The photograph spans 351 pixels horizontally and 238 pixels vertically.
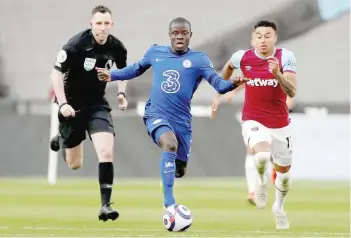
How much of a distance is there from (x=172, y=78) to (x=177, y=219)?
1689mm

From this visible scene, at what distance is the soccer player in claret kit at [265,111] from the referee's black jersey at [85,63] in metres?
1.37

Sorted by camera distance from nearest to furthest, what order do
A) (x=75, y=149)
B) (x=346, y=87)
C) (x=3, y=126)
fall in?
1. (x=75, y=149)
2. (x=3, y=126)
3. (x=346, y=87)

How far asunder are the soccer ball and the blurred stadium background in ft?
29.6

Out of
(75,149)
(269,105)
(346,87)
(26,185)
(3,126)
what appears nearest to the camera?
(269,105)

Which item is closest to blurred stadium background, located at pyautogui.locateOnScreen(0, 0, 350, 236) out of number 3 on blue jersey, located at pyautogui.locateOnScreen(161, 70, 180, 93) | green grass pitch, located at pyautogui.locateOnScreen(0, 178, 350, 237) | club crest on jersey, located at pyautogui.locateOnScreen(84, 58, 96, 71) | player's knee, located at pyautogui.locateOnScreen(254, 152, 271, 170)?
green grass pitch, located at pyautogui.locateOnScreen(0, 178, 350, 237)

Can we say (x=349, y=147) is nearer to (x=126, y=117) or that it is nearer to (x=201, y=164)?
(x=201, y=164)

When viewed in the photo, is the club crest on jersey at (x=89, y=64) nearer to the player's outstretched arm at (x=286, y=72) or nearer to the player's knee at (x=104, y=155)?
the player's knee at (x=104, y=155)

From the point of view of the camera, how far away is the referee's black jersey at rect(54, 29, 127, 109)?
13211mm

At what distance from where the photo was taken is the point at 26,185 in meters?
20.8

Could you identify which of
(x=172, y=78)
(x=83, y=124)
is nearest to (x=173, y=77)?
(x=172, y=78)

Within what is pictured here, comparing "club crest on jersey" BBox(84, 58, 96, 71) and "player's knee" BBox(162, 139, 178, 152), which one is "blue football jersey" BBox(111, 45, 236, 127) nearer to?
"player's knee" BBox(162, 139, 178, 152)

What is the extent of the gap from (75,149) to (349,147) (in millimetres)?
10557

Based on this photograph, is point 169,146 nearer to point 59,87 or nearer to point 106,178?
point 106,178

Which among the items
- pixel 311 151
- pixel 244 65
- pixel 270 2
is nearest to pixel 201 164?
pixel 311 151
